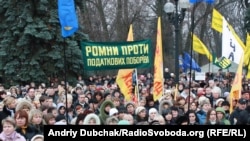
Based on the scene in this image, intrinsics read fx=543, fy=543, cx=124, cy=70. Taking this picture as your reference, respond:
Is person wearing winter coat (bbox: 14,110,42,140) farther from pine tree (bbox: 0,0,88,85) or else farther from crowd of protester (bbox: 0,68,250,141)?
pine tree (bbox: 0,0,88,85)

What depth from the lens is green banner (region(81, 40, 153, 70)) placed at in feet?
41.9

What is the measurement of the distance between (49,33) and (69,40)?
127 centimetres

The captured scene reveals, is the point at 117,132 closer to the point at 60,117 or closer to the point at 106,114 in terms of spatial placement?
the point at 60,117

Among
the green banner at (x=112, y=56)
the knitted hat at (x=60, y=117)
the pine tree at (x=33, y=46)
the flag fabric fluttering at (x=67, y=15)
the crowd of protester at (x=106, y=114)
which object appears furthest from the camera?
the pine tree at (x=33, y=46)

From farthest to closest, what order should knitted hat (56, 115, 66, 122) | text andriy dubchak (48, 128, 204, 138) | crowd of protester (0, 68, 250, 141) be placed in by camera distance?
knitted hat (56, 115, 66, 122)
crowd of protester (0, 68, 250, 141)
text andriy dubchak (48, 128, 204, 138)

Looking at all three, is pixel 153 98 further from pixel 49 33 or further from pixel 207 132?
pixel 49 33

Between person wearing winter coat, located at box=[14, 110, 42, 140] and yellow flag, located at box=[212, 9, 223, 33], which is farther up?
yellow flag, located at box=[212, 9, 223, 33]

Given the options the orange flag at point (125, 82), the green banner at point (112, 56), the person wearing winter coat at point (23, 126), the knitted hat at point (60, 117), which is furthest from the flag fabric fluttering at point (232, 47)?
the person wearing winter coat at point (23, 126)

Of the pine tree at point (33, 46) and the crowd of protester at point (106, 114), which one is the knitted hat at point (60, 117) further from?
the pine tree at point (33, 46)

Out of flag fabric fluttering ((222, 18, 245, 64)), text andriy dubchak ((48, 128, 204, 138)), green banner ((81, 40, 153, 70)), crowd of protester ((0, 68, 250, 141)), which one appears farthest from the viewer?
flag fabric fluttering ((222, 18, 245, 64))

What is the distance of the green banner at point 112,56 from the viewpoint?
12.8 m

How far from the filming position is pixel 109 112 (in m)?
9.80

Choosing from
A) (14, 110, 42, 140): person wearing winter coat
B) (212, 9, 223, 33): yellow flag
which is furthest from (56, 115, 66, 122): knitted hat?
(212, 9, 223, 33): yellow flag

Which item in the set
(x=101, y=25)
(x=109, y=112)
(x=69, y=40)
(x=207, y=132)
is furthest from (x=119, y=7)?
(x=207, y=132)
